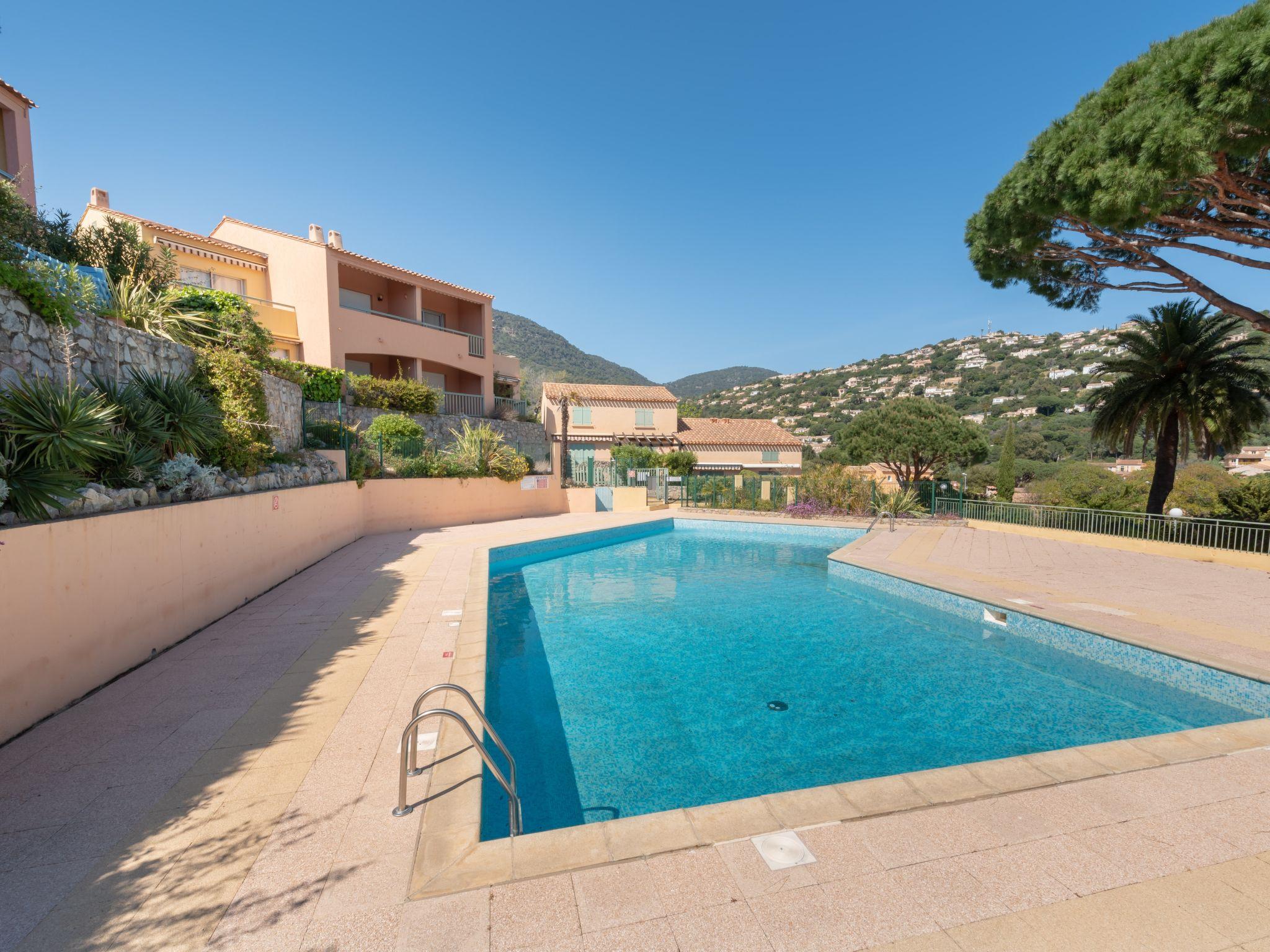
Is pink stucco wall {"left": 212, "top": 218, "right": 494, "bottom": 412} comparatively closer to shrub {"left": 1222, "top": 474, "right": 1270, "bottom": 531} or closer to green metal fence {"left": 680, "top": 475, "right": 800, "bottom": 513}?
green metal fence {"left": 680, "top": 475, "right": 800, "bottom": 513}

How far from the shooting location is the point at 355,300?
832 inches

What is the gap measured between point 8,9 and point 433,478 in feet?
34.1

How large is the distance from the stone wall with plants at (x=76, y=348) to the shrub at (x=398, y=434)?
694 centimetres

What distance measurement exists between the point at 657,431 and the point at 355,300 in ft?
61.4

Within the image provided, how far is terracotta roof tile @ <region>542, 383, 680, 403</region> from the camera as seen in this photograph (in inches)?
1310

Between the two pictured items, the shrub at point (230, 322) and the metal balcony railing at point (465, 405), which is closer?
the shrub at point (230, 322)

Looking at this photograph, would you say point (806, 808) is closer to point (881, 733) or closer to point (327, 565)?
point (881, 733)

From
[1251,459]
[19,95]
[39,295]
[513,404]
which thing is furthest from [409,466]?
[1251,459]

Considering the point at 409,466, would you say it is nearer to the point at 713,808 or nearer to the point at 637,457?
the point at 713,808

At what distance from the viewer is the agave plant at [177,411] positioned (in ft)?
21.8

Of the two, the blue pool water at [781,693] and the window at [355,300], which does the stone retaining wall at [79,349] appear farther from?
the window at [355,300]

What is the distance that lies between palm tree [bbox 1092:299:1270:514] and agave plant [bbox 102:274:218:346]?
21026 millimetres

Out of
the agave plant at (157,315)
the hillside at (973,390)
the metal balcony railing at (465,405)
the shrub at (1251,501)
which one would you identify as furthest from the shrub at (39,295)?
the hillside at (973,390)

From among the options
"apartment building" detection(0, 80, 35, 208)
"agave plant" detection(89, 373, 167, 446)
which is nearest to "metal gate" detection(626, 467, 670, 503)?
"agave plant" detection(89, 373, 167, 446)
